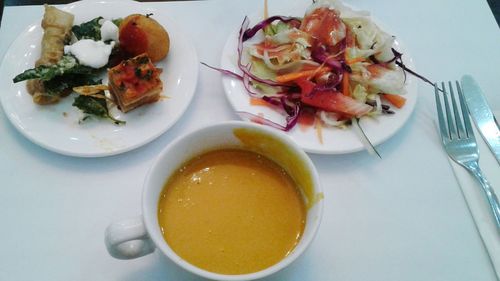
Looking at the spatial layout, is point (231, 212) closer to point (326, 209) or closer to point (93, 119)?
point (326, 209)

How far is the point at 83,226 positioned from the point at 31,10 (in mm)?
843

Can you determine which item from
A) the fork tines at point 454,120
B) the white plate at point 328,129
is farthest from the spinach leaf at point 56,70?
the fork tines at point 454,120

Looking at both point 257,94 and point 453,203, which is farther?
point 257,94

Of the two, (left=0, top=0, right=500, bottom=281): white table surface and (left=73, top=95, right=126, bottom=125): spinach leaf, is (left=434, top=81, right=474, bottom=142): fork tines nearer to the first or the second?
(left=0, top=0, right=500, bottom=281): white table surface

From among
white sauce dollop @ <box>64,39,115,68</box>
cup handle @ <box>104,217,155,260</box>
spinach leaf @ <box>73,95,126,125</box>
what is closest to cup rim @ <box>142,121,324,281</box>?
cup handle @ <box>104,217,155,260</box>

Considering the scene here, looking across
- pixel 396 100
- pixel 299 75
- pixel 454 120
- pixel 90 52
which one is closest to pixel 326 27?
pixel 299 75

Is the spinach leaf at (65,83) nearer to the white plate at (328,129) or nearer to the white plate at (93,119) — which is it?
the white plate at (93,119)

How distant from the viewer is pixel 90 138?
43.3 inches

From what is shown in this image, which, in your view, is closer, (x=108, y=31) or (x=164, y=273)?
(x=164, y=273)

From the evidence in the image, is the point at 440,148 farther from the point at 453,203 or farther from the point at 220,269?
the point at 220,269

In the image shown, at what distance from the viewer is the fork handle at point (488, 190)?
3.29ft

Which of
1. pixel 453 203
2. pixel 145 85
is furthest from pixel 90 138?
pixel 453 203

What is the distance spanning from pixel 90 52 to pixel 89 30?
13 cm

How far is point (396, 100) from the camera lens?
1213 mm
